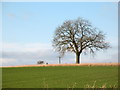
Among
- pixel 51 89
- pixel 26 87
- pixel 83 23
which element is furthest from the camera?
pixel 83 23

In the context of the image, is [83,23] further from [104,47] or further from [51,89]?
[51,89]

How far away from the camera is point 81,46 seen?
3816 centimetres

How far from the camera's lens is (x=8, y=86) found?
12852 millimetres

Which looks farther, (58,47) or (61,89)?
(58,47)

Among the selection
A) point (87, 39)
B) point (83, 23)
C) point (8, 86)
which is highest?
point (83, 23)

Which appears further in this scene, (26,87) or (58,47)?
(58,47)

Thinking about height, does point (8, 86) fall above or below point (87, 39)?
below

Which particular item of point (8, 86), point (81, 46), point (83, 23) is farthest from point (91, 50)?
point (8, 86)

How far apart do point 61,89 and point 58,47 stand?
26.6 metres

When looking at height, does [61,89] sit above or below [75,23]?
below

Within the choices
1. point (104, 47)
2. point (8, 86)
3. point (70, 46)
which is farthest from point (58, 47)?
point (8, 86)

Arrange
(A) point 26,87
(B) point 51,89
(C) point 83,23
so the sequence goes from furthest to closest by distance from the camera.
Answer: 1. (C) point 83,23
2. (A) point 26,87
3. (B) point 51,89

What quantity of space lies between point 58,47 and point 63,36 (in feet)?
6.41

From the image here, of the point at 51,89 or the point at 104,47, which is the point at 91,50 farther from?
the point at 51,89
